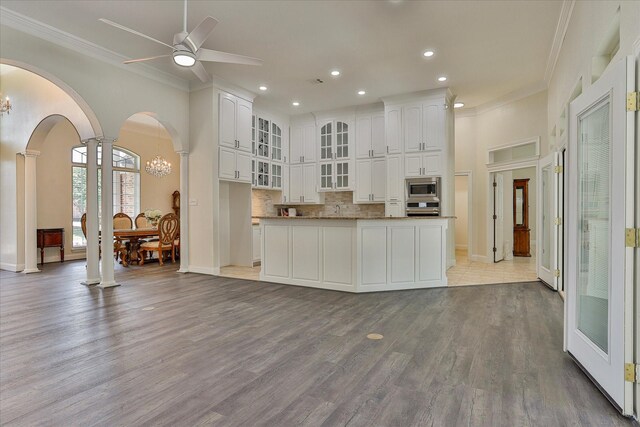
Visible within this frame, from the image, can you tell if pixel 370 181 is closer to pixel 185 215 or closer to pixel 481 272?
pixel 481 272

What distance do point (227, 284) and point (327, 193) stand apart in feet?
12.7

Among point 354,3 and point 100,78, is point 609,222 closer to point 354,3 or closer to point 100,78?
point 354,3

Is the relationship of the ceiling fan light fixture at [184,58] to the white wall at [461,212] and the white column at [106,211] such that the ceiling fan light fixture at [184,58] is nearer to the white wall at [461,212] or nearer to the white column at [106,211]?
the white column at [106,211]

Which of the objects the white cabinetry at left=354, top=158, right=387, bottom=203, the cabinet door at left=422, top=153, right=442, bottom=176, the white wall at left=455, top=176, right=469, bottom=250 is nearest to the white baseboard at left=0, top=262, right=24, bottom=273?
the white cabinetry at left=354, top=158, right=387, bottom=203

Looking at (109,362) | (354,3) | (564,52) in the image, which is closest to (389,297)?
(109,362)

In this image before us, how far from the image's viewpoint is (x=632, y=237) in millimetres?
1928

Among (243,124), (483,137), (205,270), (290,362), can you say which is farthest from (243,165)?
(483,137)

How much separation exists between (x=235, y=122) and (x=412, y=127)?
3466 millimetres

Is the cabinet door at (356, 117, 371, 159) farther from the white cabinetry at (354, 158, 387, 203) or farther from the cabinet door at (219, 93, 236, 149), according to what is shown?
the cabinet door at (219, 93, 236, 149)

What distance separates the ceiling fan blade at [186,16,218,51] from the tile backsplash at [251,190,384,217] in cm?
478

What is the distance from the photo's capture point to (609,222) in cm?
212

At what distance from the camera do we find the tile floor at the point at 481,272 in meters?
5.70

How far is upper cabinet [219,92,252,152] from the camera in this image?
6355 millimetres

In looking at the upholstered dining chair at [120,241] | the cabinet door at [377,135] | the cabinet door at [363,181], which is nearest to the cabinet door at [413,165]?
the cabinet door at [377,135]
